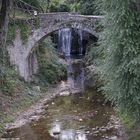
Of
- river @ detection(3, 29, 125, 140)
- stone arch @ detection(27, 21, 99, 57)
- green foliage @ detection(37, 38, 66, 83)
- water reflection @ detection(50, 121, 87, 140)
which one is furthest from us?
green foliage @ detection(37, 38, 66, 83)

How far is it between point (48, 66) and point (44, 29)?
3448 millimetres

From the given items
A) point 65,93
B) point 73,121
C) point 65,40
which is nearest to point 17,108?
point 73,121

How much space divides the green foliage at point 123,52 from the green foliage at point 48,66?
1330cm

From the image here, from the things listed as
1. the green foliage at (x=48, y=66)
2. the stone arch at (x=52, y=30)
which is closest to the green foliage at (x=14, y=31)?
the stone arch at (x=52, y=30)

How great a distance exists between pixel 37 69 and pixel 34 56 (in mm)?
997

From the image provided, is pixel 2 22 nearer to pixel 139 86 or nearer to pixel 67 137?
pixel 67 137

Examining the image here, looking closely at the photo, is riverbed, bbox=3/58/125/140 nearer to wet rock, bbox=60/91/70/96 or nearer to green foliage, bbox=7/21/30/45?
wet rock, bbox=60/91/70/96

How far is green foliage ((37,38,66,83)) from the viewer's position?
2836 cm

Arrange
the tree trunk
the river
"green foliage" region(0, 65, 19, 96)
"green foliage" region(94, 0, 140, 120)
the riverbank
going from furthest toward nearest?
"green foliage" region(0, 65, 19, 96), the riverbank, the tree trunk, the river, "green foliage" region(94, 0, 140, 120)

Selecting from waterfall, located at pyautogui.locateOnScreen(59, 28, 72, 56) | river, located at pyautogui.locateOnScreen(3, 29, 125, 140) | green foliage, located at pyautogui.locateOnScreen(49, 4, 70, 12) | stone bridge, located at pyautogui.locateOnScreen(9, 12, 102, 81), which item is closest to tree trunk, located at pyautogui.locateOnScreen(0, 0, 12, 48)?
river, located at pyautogui.locateOnScreen(3, 29, 125, 140)

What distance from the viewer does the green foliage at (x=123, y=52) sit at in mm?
13719

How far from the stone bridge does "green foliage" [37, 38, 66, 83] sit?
4.27 feet

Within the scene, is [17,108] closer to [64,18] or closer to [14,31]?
[14,31]

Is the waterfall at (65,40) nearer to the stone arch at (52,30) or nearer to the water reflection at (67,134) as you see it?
the stone arch at (52,30)
